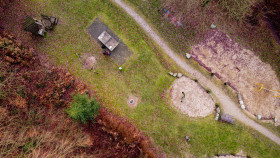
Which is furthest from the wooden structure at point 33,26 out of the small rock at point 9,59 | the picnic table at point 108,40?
the picnic table at point 108,40

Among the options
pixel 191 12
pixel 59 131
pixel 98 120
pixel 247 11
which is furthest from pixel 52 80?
pixel 247 11

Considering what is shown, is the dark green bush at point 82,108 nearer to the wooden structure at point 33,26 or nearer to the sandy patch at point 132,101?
the sandy patch at point 132,101

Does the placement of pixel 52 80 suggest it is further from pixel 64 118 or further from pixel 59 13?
pixel 59 13

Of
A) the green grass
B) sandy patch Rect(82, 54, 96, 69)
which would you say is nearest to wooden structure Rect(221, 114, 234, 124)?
the green grass

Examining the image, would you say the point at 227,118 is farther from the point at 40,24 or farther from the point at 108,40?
the point at 40,24

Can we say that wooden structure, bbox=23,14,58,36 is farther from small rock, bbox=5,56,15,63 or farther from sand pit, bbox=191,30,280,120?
sand pit, bbox=191,30,280,120

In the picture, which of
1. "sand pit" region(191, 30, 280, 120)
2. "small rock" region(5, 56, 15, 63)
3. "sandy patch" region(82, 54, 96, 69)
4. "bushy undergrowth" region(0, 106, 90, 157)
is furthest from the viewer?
"sand pit" region(191, 30, 280, 120)

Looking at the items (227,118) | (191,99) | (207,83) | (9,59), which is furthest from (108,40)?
(227,118)
